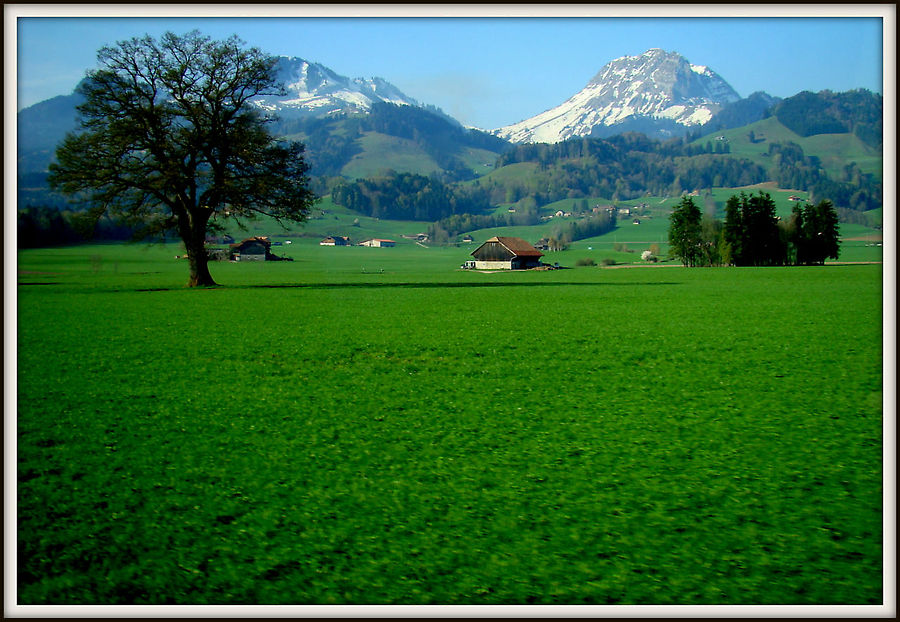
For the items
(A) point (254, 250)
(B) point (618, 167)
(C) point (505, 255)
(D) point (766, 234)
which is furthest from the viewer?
(B) point (618, 167)

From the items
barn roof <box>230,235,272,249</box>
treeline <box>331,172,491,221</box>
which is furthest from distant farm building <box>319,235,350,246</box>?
barn roof <box>230,235,272,249</box>

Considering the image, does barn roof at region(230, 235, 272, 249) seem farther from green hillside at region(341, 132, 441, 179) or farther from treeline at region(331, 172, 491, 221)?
green hillside at region(341, 132, 441, 179)

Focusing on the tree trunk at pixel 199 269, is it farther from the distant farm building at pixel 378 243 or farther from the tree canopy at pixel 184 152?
the distant farm building at pixel 378 243

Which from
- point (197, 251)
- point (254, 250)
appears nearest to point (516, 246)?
point (254, 250)

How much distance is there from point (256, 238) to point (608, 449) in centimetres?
6900

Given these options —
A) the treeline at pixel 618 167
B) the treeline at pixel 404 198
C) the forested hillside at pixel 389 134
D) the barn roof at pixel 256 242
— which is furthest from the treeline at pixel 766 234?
the treeline at pixel 618 167

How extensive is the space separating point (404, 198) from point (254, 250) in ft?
60.5

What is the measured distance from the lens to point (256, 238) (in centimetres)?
7106

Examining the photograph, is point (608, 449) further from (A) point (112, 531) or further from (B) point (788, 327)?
(B) point (788, 327)

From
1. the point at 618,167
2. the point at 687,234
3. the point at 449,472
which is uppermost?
the point at 618,167

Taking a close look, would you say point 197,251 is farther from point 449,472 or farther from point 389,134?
point 389,134

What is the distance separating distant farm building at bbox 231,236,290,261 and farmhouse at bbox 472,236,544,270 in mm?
23493

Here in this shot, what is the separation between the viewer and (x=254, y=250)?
2881 inches

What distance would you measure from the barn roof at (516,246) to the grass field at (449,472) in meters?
63.7
